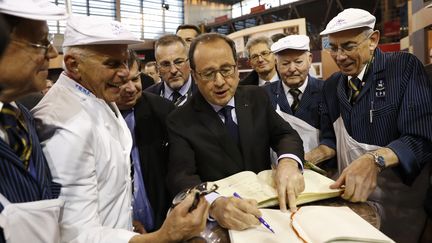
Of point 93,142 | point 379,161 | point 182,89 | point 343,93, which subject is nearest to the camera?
point 93,142

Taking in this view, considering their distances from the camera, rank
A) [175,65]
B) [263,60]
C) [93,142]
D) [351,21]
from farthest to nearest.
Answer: [263,60] → [175,65] → [351,21] → [93,142]

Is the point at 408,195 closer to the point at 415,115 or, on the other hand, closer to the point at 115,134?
the point at 415,115

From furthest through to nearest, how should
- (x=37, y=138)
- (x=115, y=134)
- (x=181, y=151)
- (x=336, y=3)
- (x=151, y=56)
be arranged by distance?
(x=151, y=56) → (x=336, y=3) → (x=181, y=151) → (x=115, y=134) → (x=37, y=138)

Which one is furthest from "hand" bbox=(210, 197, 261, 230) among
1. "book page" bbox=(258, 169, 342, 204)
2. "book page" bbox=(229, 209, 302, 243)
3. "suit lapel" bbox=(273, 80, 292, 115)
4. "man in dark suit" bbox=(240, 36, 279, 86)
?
"man in dark suit" bbox=(240, 36, 279, 86)

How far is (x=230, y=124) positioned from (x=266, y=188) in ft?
1.37

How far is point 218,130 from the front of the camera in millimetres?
1585

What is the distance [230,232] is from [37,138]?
24.3 inches

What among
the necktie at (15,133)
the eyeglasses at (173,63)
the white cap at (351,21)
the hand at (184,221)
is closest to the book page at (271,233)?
the hand at (184,221)

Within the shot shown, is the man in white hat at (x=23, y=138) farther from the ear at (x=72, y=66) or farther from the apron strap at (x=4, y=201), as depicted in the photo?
the ear at (x=72, y=66)

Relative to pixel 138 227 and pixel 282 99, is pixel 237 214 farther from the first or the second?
pixel 282 99

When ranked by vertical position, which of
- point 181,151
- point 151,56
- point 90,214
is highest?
point 151,56

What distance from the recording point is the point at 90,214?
3.48 ft

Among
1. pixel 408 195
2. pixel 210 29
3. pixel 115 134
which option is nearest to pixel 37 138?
pixel 115 134

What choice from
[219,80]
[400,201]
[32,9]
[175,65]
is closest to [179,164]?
[219,80]
